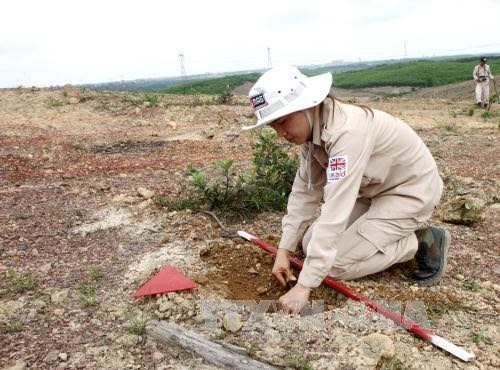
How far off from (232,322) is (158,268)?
75 cm

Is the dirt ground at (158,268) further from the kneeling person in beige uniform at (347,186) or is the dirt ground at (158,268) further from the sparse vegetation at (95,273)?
the kneeling person in beige uniform at (347,186)

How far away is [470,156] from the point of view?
18.1 ft

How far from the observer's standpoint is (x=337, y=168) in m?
2.22

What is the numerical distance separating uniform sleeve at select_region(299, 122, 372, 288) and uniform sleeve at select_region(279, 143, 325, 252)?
41cm

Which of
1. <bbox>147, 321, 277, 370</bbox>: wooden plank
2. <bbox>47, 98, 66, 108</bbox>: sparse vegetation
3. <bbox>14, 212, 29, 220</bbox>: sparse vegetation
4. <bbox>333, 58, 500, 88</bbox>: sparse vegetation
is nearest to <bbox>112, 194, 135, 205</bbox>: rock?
<bbox>14, 212, 29, 220</bbox>: sparse vegetation

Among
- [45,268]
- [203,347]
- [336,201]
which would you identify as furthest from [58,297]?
[336,201]

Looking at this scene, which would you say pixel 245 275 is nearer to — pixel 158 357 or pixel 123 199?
pixel 158 357

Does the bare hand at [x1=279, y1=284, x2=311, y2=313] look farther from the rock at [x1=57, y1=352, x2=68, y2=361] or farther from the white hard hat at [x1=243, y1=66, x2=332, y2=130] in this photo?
the rock at [x1=57, y1=352, x2=68, y2=361]

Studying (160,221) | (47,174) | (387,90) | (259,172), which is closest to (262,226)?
(259,172)

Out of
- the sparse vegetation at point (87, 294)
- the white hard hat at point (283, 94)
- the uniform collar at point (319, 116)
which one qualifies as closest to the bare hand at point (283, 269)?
the uniform collar at point (319, 116)

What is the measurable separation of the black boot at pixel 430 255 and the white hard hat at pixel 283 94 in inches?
42.2

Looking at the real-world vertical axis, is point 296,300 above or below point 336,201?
below

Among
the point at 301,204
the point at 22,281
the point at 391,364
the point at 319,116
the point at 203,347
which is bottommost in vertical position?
the point at 391,364

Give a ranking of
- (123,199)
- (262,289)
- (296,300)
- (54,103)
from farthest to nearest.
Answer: (54,103)
(123,199)
(262,289)
(296,300)
